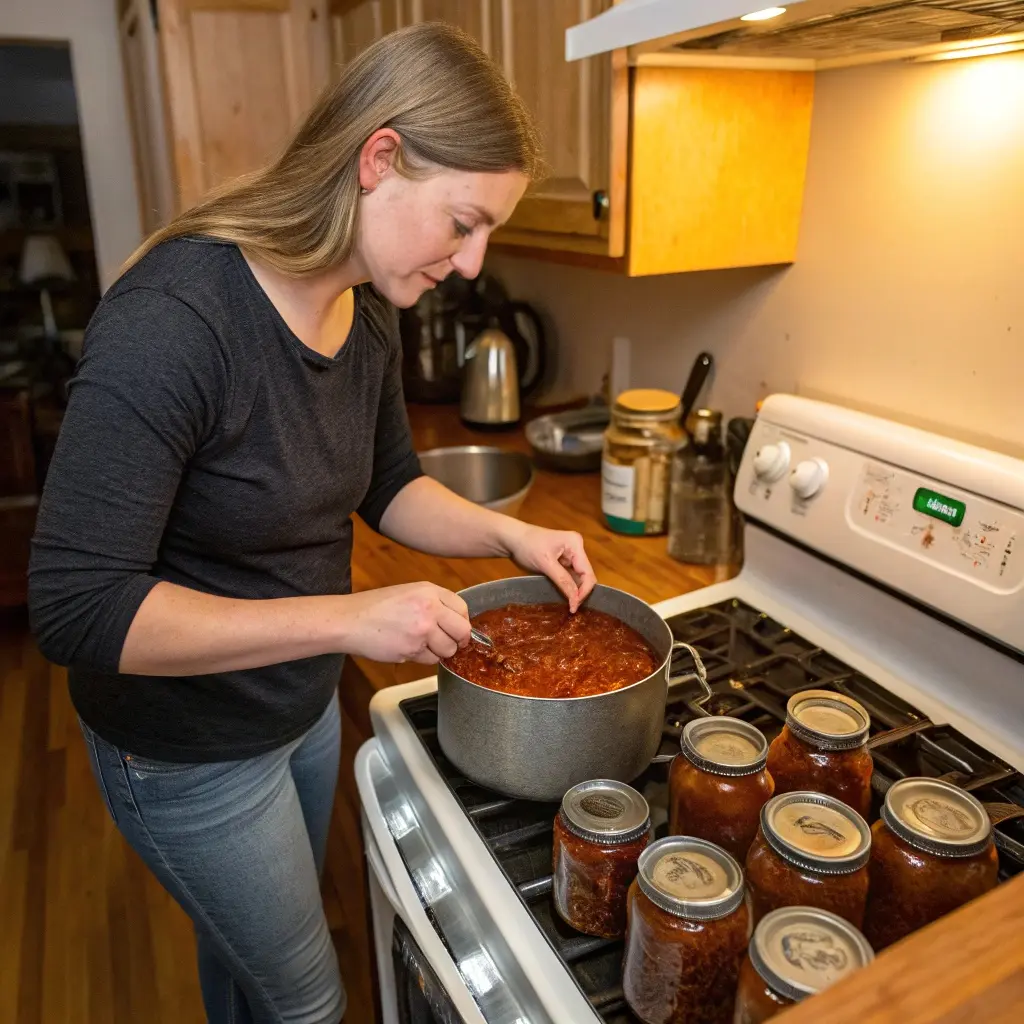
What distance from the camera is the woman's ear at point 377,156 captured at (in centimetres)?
79

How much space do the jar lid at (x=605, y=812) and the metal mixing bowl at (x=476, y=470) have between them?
1.13 m

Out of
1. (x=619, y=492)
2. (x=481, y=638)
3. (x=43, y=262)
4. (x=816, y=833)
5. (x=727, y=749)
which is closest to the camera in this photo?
(x=816, y=833)

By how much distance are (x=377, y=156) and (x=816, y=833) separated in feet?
2.14

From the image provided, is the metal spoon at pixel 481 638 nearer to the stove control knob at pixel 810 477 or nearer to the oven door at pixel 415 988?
the oven door at pixel 415 988

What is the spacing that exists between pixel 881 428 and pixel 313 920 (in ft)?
2.96

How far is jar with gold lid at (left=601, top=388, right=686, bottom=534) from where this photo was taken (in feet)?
4.94

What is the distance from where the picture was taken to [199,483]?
82 centimetres

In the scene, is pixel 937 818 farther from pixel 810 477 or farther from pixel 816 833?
pixel 810 477

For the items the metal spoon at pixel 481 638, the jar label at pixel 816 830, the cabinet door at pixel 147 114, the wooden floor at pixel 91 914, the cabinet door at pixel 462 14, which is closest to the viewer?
the jar label at pixel 816 830

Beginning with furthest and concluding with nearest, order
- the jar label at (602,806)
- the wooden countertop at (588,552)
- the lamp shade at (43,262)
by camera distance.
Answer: the lamp shade at (43,262), the wooden countertop at (588,552), the jar label at (602,806)

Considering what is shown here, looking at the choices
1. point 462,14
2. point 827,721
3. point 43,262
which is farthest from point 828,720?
point 43,262

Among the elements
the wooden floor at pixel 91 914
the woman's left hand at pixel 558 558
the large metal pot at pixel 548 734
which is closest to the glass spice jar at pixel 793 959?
the large metal pot at pixel 548 734

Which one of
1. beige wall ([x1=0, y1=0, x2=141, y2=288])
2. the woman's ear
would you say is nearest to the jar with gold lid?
the woman's ear

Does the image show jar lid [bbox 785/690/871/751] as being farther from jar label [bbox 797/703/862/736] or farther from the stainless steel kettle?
the stainless steel kettle
